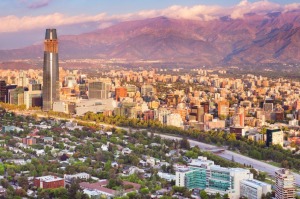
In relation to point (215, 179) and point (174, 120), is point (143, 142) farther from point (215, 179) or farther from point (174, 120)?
point (215, 179)

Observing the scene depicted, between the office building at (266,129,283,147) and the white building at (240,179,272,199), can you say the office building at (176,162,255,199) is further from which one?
the office building at (266,129,283,147)

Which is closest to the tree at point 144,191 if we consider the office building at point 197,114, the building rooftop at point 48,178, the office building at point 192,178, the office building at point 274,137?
the office building at point 192,178

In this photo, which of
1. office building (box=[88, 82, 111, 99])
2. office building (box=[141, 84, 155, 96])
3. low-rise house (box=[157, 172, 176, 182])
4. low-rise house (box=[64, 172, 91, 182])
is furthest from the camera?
office building (box=[141, 84, 155, 96])

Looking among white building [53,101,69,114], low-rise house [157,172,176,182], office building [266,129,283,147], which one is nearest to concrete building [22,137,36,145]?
low-rise house [157,172,176,182]

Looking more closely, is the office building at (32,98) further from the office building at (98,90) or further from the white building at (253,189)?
the white building at (253,189)

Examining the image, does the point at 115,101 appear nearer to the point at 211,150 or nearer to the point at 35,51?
the point at 211,150

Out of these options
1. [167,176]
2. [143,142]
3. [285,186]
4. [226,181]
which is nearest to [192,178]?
[226,181]
